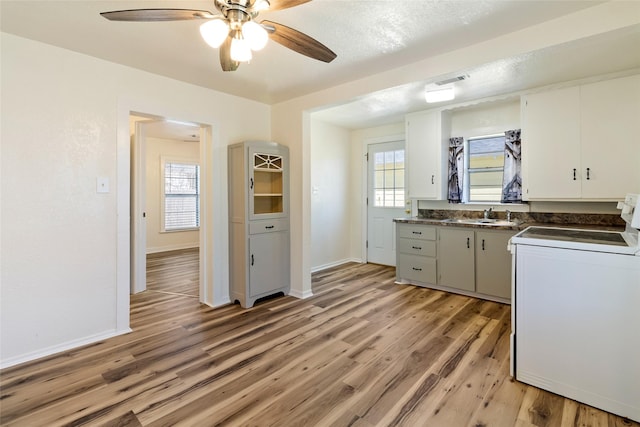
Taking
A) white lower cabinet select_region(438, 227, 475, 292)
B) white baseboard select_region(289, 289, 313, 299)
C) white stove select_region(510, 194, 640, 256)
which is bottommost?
white baseboard select_region(289, 289, 313, 299)

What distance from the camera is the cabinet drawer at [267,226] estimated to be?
3.35 m

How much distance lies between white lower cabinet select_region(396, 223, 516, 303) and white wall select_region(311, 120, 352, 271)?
1.28m

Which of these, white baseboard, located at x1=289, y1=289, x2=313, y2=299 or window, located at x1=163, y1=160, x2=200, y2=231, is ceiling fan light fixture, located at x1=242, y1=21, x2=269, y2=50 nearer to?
white baseboard, located at x1=289, y1=289, x2=313, y2=299

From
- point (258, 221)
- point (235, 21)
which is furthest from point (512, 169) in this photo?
point (235, 21)

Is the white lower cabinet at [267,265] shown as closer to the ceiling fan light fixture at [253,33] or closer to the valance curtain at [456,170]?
the ceiling fan light fixture at [253,33]

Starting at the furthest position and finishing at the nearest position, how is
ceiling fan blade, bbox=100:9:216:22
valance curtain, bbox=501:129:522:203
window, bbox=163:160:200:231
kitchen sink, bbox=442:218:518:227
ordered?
1. window, bbox=163:160:200:231
2. valance curtain, bbox=501:129:522:203
3. kitchen sink, bbox=442:218:518:227
4. ceiling fan blade, bbox=100:9:216:22


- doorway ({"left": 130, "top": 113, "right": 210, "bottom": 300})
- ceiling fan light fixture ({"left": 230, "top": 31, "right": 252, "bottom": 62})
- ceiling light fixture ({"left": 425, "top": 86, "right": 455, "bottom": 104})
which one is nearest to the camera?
ceiling fan light fixture ({"left": 230, "top": 31, "right": 252, "bottom": 62})

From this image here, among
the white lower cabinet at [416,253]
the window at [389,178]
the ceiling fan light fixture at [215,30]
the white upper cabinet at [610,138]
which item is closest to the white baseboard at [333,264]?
the window at [389,178]

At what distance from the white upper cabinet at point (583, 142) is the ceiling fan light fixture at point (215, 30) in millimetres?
3315

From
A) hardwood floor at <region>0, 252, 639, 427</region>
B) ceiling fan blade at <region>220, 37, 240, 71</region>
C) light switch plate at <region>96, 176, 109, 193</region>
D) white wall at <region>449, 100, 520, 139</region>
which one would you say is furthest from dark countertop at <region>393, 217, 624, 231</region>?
light switch plate at <region>96, 176, 109, 193</region>

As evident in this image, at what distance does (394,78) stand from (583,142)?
205 centimetres

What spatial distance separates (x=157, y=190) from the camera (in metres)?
6.66

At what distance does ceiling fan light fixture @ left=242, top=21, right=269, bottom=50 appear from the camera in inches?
59.9

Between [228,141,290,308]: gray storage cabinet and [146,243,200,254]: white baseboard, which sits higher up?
[228,141,290,308]: gray storage cabinet
